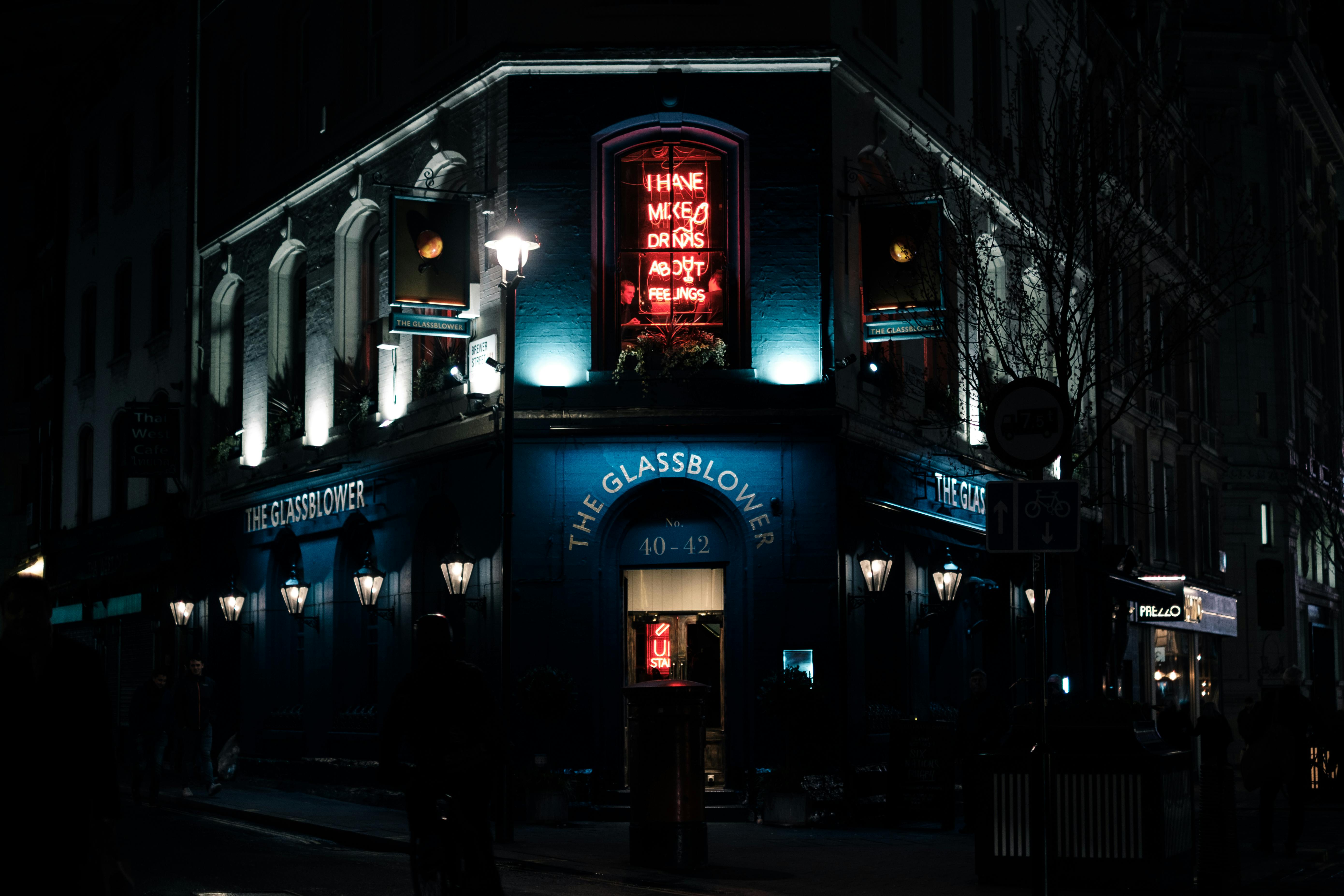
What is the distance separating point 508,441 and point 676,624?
14.1 feet

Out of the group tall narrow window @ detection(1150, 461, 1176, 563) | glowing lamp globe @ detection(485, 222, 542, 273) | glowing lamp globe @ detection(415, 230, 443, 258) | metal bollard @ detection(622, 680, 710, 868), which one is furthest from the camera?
tall narrow window @ detection(1150, 461, 1176, 563)

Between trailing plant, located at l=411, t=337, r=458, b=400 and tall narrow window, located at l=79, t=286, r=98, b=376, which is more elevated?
tall narrow window, located at l=79, t=286, r=98, b=376

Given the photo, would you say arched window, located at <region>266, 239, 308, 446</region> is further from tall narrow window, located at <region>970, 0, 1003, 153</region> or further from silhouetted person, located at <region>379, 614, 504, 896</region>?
silhouetted person, located at <region>379, 614, 504, 896</region>

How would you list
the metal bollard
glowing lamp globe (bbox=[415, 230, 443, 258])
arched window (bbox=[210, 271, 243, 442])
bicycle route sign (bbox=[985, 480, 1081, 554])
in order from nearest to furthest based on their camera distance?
1. bicycle route sign (bbox=[985, 480, 1081, 554])
2. the metal bollard
3. glowing lamp globe (bbox=[415, 230, 443, 258])
4. arched window (bbox=[210, 271, 243, 442])

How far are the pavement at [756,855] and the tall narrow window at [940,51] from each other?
449 inches

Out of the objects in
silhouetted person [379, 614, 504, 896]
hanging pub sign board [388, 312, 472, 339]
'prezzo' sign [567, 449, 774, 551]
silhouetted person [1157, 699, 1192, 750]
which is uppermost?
hanging pub sign board [388, 312, 472, 339]

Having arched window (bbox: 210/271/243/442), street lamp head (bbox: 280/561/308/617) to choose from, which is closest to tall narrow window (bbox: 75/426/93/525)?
arched window (bbox: 210/271/243/442)

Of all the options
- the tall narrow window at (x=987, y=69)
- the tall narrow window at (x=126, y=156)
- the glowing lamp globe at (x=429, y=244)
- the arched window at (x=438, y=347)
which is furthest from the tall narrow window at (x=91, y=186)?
the tall narrow window at (x=987, y=69)

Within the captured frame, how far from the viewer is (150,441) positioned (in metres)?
29.4

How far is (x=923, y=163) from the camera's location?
22938 millimetres

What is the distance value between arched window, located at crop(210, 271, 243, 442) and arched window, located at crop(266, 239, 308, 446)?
7.26 ft

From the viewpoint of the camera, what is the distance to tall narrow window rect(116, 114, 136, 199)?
34344 mm

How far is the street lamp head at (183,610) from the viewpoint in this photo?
28203 mm

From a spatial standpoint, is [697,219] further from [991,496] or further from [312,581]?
[991,496]
